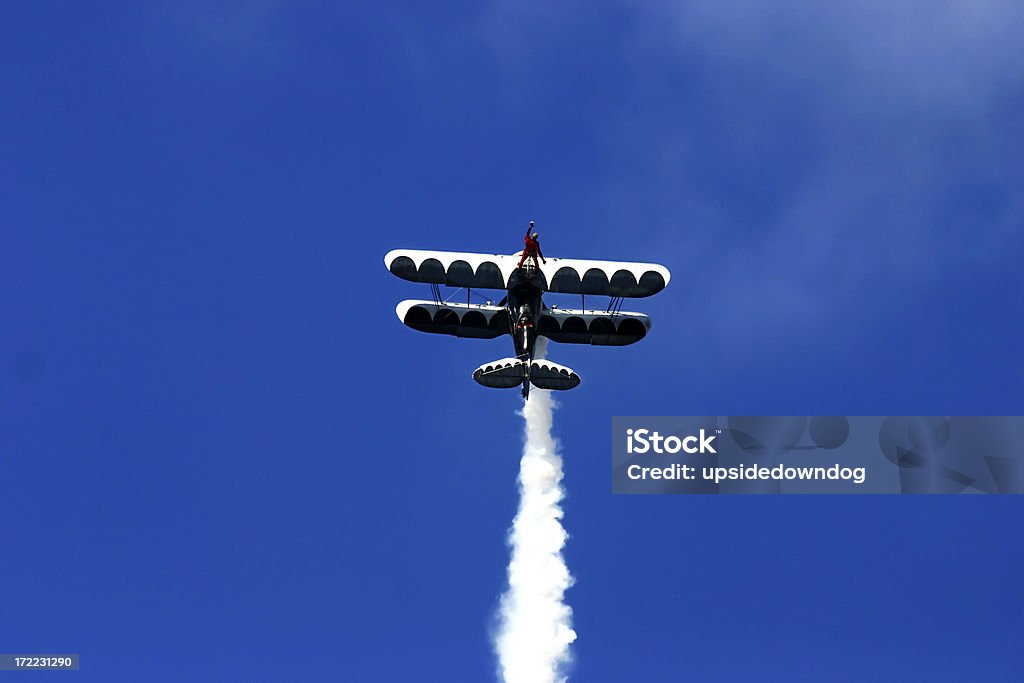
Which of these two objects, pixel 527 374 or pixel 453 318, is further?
pixel 453 318

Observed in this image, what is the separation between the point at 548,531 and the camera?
3349 inches

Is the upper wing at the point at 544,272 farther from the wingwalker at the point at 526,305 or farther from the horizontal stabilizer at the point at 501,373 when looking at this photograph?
the horizontal stabilizer at the point at 501,373

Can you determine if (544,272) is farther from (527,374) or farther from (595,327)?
(527,374)

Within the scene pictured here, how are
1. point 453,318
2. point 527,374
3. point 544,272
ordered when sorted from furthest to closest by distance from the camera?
1. point 453,318
2. point 544,272
3. point 527,374

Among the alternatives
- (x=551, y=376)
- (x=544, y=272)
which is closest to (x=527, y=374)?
(x=551, y=376)

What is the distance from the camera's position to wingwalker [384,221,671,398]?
77.8 m

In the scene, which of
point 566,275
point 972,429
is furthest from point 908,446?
point 566,275

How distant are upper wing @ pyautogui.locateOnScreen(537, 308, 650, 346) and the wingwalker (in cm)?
6

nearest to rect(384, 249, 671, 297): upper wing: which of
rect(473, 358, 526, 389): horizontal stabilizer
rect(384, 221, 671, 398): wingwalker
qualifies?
rect(384, 221, 671, 398): wingwalker

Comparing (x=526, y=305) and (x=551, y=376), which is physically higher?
(x=526, y=305)

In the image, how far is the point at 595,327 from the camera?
83812 millimetres

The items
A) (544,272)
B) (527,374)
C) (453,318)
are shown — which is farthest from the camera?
(453,318)

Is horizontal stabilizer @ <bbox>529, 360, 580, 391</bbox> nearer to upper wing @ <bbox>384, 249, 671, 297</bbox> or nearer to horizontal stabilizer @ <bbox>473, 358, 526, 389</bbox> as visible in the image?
horizontal stabilizer @ <bbox>473, 358, 526, 389</bbox>

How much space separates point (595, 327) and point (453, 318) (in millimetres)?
9031
